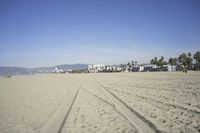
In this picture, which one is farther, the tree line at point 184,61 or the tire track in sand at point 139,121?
the tree line at point 184,61

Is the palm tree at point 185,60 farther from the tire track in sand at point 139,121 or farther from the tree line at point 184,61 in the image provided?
the tire track in sand at point 139,121

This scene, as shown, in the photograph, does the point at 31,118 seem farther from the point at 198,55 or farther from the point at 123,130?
the point at 198,55

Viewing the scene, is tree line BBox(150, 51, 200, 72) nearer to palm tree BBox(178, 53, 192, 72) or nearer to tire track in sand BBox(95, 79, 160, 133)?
palm tree BBox(178, 53, 192, 72)

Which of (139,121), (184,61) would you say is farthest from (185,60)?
(139,121)

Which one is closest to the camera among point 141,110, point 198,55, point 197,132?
point 197,132

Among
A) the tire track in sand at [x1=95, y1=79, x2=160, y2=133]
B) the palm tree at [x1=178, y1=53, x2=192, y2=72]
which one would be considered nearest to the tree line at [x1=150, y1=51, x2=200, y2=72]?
the palm tree at [x1=178, y1=53, x2=192, y2=72]

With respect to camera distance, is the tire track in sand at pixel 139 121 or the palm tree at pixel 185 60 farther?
the palm tree at pixel 185 60

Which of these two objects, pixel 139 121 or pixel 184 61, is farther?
pixel 184 61

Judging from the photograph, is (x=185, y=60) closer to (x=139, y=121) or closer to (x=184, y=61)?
(x=184, y=61)

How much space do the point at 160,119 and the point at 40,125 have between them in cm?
406

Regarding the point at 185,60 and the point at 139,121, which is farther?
the point at 185,60

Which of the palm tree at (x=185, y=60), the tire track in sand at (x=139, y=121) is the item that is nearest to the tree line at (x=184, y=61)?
the palm tree at (x=185, y=60)

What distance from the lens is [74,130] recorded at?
277 inches

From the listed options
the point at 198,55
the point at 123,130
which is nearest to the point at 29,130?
the point at 123,130
